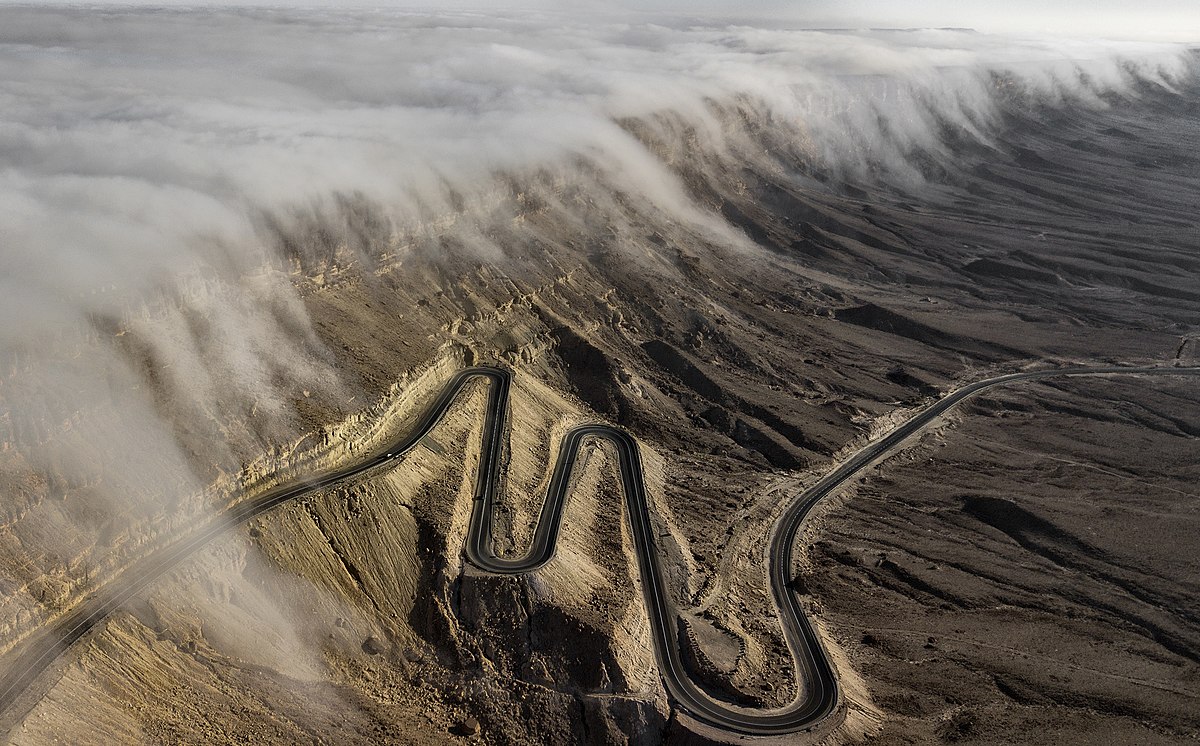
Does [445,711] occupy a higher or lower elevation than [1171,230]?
lower

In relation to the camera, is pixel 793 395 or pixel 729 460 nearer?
pixel 729 460

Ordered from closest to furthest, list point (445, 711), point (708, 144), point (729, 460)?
point (445, 711), point (729, 460), point (708, 144)

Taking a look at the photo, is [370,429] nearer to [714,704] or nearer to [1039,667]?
[714,704]

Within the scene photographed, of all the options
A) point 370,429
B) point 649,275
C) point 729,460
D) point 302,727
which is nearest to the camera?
point 302,727

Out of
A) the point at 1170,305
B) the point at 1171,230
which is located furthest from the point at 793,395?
the point at 1171,230

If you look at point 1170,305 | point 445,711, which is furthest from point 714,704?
point 1170,305

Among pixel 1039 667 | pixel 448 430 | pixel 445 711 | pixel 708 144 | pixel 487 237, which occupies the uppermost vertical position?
pixel 708 144
